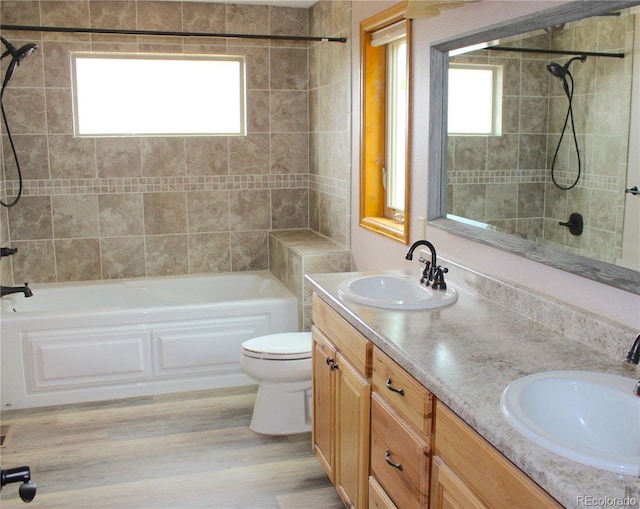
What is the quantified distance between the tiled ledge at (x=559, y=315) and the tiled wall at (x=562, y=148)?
182 mm

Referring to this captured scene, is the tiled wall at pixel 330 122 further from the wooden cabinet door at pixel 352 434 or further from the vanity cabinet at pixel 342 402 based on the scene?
the wooden cabinet door at pixel 352 434

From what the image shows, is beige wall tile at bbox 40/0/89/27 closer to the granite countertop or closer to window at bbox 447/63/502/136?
window at bbox 447/63/502/136

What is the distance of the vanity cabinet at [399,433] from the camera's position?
188 cm

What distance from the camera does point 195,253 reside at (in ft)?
16.0

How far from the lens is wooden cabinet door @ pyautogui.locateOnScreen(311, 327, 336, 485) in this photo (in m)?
2.75

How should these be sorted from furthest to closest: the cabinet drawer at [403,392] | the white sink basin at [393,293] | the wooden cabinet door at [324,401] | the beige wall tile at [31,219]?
the beige wall tile at [31,219] < the wooden cabinet door at [324,401] < the white sink basin at [393,293] < the cabinet drawer at [403,392]

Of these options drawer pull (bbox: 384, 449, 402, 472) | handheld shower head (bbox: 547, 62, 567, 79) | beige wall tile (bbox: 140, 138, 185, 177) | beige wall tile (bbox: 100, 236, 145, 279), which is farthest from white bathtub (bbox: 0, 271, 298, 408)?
handheld shower head (bbox: 547, 62, 567, 79)

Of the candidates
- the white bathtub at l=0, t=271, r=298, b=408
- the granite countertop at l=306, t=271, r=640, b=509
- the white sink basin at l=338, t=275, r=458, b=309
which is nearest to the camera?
the granite countertop at l=306, t=271, r=640, b=509

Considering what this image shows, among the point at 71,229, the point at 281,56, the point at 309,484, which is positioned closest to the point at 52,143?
the point at 71,229

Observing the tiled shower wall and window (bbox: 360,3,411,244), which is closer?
window (bbox: 360,3,411,244)

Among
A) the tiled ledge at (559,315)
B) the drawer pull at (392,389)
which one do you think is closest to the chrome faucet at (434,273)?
the tiled ledge at (559,315)

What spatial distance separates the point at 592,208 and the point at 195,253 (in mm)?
3326

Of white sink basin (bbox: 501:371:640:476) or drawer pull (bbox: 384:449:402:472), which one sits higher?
white sink basin (bbox: 501:371:640:476)

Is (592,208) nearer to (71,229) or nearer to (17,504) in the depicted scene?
(17,504)
